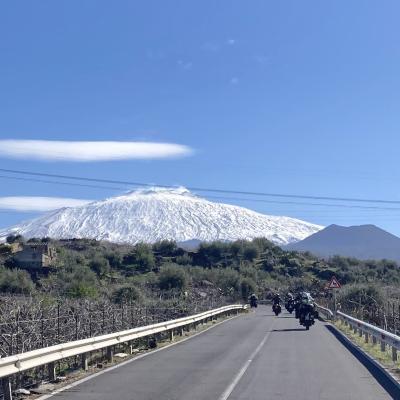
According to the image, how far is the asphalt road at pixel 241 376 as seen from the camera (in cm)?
1437

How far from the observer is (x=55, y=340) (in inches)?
771

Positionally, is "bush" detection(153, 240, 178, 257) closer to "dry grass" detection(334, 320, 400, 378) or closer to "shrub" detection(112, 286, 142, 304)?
"shrub" detection(112, 286, 142, 304)

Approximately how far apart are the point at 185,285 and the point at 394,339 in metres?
53.1

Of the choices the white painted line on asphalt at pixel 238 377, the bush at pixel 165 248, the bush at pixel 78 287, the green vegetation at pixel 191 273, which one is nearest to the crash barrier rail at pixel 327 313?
the green vegetation at pixel 191 273

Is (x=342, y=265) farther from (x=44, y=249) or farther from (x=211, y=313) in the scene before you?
(x=211, y=313)

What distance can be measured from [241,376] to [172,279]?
180 feet

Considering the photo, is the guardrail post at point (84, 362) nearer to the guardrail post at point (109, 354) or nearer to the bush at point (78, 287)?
the guardrail post at point (109, 354)

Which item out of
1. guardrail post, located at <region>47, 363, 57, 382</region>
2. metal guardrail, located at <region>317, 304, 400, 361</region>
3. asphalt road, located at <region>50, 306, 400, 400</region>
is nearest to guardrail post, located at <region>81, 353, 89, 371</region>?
asphalt road, located at <region>50, 306, 400, 400</region>

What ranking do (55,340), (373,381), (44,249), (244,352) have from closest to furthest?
(373,381) → (55,340) → (244,352) → (44,249)

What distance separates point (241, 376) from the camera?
17016 mm

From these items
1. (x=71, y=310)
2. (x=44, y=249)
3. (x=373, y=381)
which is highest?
(x=44, y=249)

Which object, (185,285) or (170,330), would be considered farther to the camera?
(185,285)

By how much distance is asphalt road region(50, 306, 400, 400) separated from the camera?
47.1 feet

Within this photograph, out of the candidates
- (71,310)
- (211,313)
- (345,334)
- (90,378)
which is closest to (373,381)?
(90,378)
